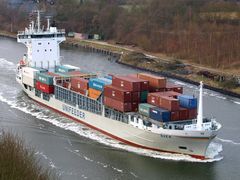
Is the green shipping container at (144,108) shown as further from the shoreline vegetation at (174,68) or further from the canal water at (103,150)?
the shoreline vegetation at (174,68)

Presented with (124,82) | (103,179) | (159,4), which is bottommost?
(103,179)

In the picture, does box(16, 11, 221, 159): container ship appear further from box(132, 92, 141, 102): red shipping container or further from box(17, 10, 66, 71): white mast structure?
box(17, 10, 66, 71): white mast structure

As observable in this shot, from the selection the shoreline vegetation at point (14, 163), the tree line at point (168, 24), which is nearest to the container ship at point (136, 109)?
the shoreline vegetation at point (14, 163)

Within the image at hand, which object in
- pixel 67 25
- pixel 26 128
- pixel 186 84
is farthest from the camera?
pixel 67 25

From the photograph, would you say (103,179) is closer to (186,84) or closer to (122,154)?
(122,154)

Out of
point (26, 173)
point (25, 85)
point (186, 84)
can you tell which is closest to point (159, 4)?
point (186, 84)

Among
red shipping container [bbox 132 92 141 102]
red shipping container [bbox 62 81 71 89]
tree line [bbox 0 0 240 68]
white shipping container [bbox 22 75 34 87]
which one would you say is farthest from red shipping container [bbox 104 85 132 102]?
tree line [bbox 0 0 240 68]
